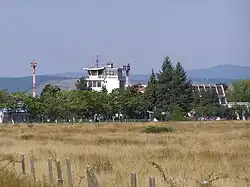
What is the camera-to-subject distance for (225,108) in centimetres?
11512

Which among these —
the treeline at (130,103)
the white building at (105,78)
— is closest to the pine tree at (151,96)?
the treeline at (130,103)

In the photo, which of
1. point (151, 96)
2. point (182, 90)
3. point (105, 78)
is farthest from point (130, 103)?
point (105, 78)

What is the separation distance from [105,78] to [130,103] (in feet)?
135

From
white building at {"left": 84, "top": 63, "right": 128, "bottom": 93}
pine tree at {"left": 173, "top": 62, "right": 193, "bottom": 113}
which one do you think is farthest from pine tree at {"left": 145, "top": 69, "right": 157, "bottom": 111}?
white building at {"left": 84, "top": 63, "right": 128, "bottom": 93}

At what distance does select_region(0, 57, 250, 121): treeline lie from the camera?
323 feet

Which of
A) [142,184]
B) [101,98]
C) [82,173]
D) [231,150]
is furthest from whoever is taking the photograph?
[101,98]

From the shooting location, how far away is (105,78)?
469 ft

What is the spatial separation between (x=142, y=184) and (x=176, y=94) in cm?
9651

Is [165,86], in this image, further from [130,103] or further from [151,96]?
[130,103]

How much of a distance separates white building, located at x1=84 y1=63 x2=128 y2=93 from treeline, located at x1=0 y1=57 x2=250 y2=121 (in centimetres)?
2888

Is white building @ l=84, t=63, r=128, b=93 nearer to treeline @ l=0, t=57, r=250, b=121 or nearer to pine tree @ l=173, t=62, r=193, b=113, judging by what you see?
treeline @ l=0, t=57, r=250, b=121

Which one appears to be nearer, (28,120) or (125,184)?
(125,184)

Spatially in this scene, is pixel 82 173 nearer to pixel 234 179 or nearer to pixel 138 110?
pixel 234 179

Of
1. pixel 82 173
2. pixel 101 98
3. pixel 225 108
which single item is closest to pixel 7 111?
pixel 101 98
